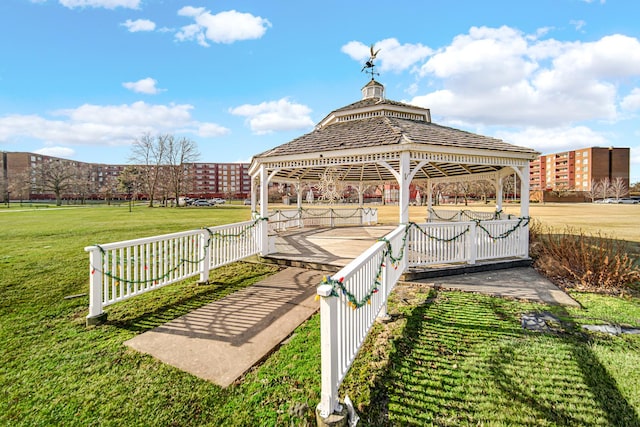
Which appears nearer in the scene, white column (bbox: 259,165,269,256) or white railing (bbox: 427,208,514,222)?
white column (bbox: 259,165,269,256)

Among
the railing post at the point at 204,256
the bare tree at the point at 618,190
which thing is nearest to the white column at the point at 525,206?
the railing post at the point at 204,256

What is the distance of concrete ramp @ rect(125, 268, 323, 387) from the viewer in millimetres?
3463

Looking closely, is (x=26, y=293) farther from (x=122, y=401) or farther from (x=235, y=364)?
(x=235, y=364)

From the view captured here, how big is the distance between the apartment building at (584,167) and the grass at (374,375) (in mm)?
93477

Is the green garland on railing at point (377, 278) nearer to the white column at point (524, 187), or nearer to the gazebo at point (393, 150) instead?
the white column at point (524, 187)

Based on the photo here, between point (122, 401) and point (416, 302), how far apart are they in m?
4.57

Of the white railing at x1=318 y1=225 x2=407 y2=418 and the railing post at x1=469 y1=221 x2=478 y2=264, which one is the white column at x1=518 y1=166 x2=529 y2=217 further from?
the white railing at x1=318 y1=225 x2=407 y2=418

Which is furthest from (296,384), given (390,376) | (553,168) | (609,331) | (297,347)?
(553,168)

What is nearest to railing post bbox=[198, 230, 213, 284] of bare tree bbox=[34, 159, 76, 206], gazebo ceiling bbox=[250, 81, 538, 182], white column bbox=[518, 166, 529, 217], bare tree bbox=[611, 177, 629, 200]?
gazebo ceiling bbox=[250, 81, 538, 182]

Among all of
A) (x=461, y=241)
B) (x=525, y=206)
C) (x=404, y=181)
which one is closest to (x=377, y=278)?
(x=404, y=181)

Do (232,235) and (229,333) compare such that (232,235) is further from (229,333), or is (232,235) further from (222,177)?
(222,177)

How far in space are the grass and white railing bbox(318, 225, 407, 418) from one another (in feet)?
1.31

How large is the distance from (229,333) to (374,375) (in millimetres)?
2160

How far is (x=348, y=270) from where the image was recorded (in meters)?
2.87
